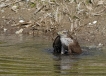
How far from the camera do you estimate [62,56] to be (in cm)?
1012

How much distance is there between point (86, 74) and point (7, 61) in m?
1.72

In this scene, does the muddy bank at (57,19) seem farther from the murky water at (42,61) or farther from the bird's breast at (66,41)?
the bird's breast at (66,41)

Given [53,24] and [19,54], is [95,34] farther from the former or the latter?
[19,54]

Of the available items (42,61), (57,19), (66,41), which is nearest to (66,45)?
(66,41)

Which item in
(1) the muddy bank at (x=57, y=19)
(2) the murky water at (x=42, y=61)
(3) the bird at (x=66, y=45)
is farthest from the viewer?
(1) the muddy bank at (x=57, y=19)

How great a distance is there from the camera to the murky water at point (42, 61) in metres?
8.20

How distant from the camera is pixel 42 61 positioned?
30.1 feet

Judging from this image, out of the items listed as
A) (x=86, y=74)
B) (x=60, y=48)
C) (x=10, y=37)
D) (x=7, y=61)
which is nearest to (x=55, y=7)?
(x=10, y=37)

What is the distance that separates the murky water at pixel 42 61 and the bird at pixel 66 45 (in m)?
0.16

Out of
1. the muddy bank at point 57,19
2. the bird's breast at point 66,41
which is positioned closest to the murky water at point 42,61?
the bird's breast at point 66,41

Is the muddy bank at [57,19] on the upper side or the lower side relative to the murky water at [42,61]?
upper

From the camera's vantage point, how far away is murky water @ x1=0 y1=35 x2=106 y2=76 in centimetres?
820

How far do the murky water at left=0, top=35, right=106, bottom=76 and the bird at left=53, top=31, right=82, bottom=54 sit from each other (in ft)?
0.53

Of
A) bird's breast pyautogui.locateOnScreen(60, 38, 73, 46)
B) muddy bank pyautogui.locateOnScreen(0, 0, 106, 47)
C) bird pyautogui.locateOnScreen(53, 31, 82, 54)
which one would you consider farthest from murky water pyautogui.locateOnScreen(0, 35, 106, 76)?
muddy bank pyautogui.locateOnScreen(0, 0, 106, 47)
